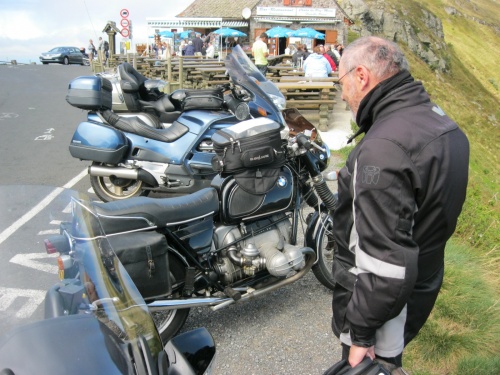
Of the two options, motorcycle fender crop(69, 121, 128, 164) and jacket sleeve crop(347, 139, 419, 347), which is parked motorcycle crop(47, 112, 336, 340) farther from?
motorcycle fender crop(69, 121, 128, 164)

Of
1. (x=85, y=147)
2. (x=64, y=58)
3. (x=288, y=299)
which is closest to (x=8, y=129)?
(x=85, y=147)

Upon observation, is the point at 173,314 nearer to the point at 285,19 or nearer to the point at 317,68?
the point at 317,68

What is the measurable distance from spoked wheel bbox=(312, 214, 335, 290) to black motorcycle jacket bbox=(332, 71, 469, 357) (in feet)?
6.00

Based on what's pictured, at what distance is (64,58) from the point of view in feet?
115

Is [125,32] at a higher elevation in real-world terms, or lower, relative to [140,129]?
lower

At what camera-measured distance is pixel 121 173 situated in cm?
572

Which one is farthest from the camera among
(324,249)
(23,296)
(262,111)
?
(262,111)

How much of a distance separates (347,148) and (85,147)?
4.85 m

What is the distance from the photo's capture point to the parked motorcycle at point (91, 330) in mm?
1224

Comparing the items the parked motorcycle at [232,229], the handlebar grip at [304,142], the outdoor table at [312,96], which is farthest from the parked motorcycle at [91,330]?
the outdoor table at [312,96]

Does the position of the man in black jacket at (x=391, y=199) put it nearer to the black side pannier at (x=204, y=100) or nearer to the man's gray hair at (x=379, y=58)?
the man's gray hair at (x=379, y=58)

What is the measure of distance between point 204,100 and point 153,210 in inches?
136

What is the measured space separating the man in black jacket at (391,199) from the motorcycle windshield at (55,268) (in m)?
0.79

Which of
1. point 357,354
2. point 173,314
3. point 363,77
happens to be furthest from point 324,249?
point 363,77
